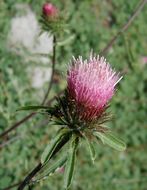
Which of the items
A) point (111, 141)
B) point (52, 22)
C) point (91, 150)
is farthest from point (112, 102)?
point (91, 150)

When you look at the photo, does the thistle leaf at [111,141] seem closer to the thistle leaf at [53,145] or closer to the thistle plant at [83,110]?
the thistle plant at [83,110]

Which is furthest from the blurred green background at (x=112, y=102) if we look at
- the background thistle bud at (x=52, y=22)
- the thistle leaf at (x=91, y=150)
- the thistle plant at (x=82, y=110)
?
the thistle leaf at (x=91, y=150)

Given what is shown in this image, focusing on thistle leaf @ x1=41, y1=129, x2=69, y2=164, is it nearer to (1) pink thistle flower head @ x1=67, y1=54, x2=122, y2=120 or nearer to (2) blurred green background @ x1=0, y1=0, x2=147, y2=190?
(1) pink thistle flower head @ x1=67, y1=54, x2=122, y2=120

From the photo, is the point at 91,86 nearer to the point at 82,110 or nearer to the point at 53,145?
the point at 82,110

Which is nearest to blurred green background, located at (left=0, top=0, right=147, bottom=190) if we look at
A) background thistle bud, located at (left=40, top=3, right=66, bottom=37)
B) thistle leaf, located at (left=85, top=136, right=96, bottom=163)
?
background thistle bud, located at (left=40, top=3, right=66, bottom=37)

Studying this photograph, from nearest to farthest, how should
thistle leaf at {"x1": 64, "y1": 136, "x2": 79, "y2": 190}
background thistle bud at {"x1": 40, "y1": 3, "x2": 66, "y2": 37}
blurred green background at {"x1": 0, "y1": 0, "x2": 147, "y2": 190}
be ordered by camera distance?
thistle leaf at {"x1": 64, "y1": 136, "x2": 79, "y2": 190} → background thistle bud at {"x1": 40, "y1": 3, "x2": 66, "y2": 37} → blurred green background at {"x1": 0, "y1": 0, "x2": 147, "y2": 190}
